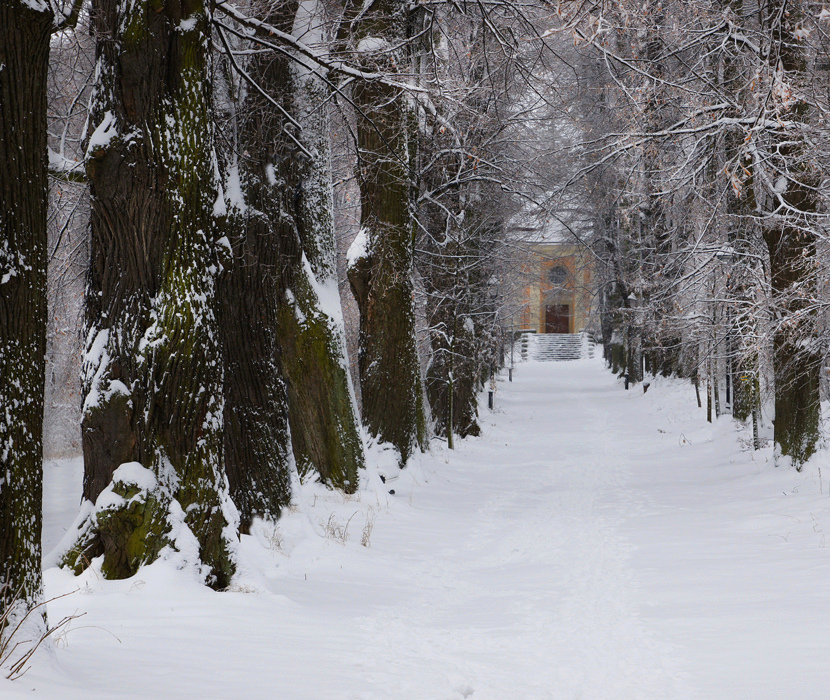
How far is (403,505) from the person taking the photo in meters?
9.64

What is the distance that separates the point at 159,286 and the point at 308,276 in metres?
4.01

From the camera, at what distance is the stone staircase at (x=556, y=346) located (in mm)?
56125

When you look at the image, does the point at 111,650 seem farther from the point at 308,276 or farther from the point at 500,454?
the point at 500,454

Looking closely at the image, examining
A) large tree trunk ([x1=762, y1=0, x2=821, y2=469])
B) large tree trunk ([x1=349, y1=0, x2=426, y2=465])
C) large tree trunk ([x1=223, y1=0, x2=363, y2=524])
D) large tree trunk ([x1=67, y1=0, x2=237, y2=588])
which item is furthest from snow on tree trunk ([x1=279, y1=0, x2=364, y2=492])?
large tree trunk ([x1=762, y1=0, x2=821, y2=469])

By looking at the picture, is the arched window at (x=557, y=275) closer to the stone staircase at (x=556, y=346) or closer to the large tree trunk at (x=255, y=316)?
the stone staircase at (x=556, y=346)

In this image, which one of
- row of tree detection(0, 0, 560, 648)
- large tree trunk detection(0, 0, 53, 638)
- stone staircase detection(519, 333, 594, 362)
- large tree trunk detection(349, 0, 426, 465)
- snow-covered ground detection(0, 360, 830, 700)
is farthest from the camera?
stone staircase detection(519, 333, 594, 362)

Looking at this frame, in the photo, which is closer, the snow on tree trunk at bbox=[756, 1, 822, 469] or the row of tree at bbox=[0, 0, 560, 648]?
the row of tree at bbox=[0, 0, 560, 648]

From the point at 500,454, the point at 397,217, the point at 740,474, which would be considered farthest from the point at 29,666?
the point at 500,454

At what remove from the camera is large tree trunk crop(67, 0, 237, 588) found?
16.3ft

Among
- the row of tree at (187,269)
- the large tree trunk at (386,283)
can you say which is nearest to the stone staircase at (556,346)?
the large tree trunk at (386,283)

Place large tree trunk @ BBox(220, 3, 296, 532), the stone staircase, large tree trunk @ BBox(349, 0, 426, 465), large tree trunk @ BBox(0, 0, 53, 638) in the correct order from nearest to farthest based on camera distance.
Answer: large tree trunk @ BBox(0, 0, 53, 638), large tree trunk @ BBox(220, 3, 296, 532), large tree trunk @ BBox(349, 0, 426, 465), the stone staircase

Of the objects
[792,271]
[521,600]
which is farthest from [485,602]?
[792,271]

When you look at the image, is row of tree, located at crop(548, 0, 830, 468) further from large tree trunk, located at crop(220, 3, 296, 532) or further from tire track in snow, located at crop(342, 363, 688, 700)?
large tree trunk, located at crop(220, 3, 296, 532)

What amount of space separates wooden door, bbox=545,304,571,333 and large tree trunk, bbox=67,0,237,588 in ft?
194
